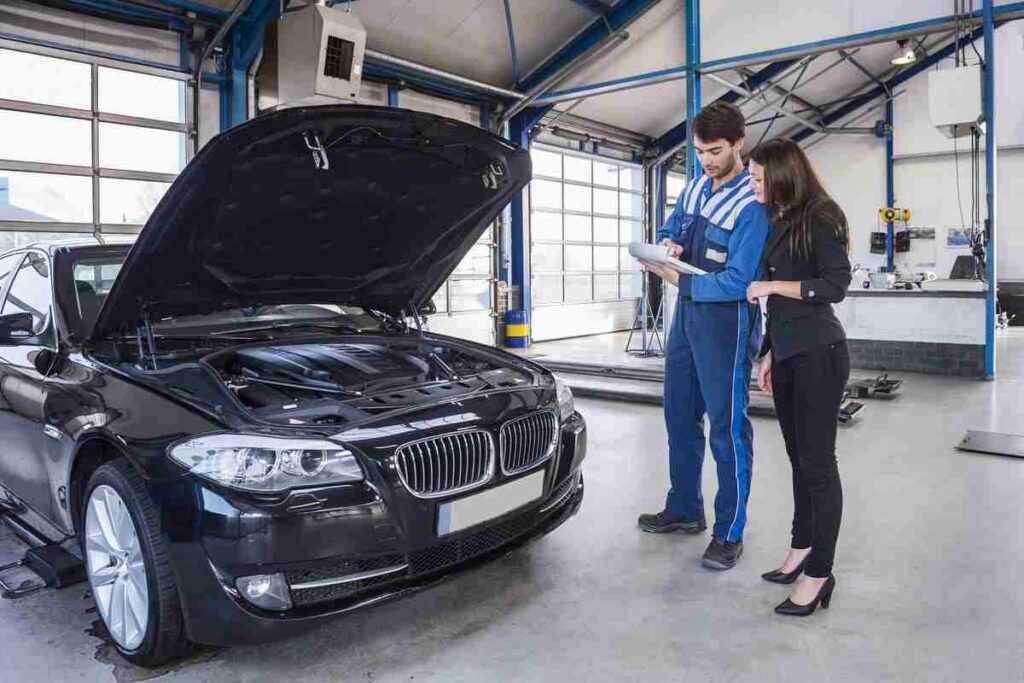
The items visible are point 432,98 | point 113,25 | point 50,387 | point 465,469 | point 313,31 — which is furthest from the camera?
point 432,98

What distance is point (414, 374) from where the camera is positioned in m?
2.51

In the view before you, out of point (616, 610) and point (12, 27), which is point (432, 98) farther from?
point (616, 610)

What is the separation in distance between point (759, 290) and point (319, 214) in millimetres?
1347

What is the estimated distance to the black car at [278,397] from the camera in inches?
66.7

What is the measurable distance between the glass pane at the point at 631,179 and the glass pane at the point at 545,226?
2.13 m

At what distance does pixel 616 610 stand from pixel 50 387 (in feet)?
5.81

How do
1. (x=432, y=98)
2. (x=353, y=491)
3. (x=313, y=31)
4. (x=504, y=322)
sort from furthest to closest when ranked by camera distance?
1. (x=504, y=322)
2. (x=432, y=98)
3. (x=313, y=31)
4. (x=353, y=491)

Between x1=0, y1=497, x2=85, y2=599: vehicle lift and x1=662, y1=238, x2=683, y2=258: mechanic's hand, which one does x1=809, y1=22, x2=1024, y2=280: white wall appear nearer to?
x1=662, y1=238, x2=683, y2=258: mechanic's hand

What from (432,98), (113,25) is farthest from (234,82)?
(432,98)

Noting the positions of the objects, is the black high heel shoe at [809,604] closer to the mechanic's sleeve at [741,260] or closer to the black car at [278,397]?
the black car at [278,397]

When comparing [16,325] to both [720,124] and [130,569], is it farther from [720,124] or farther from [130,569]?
[720,124]

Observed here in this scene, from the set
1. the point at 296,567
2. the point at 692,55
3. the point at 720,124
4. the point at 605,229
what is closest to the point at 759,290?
the point at 720,124

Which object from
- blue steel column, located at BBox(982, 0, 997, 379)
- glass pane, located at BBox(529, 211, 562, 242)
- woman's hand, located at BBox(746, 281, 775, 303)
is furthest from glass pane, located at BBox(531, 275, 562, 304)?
woman's hand, located at BBox(746, 281, 775, 303)

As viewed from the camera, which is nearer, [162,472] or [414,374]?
[162,472]
